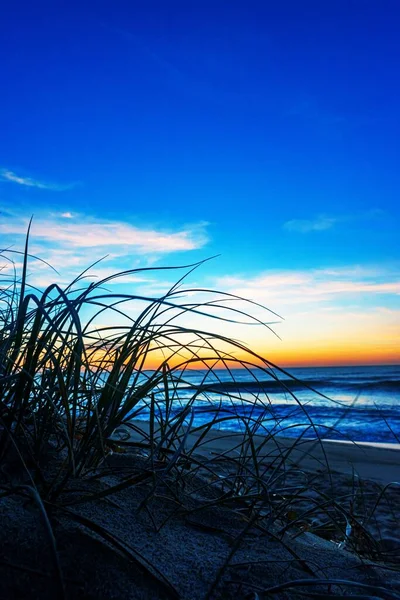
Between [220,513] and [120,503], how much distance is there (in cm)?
30

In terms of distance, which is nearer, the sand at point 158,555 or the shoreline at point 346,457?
the sand at point 158,555

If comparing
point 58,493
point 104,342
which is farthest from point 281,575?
point 104,342

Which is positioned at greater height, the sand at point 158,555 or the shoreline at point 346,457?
the sand at point 158,555

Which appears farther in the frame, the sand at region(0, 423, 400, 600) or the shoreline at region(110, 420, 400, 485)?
the shoreline at region(110, 420, 400, 485)

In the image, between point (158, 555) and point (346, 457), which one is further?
point (346, 457)

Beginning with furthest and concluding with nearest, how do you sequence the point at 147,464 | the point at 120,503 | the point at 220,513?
the point at 147,464
the point at 220,513
the point at 120,503

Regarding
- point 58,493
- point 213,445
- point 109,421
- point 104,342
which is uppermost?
point 104,342

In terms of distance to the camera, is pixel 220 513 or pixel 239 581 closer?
pixel 239 581

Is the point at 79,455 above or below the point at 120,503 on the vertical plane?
above

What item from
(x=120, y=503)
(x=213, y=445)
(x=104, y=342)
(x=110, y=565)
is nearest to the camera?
(x=110, y=565)

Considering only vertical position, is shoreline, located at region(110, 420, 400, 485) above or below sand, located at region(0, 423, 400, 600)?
below

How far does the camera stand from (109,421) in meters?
1.40

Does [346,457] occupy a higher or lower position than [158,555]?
lower

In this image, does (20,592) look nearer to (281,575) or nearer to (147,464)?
(281,575)
